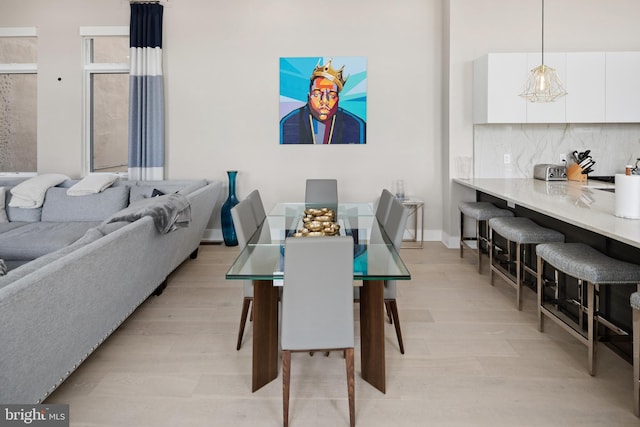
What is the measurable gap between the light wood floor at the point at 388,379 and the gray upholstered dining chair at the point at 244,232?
0.19m

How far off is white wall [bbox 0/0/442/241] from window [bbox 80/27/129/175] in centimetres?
13

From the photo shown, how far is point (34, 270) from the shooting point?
1892 mm

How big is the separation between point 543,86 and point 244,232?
2570 millimetres

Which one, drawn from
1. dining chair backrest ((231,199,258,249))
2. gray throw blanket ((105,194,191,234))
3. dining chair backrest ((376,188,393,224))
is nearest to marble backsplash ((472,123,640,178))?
dining chair backrest ((376,188,393,224))

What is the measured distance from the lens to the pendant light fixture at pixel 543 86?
3.56 m

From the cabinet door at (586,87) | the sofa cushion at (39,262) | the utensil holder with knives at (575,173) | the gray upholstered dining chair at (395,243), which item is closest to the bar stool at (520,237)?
the gray upholstered dining chair at (395,243)

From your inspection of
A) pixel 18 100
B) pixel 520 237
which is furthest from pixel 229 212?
pixel 520 237

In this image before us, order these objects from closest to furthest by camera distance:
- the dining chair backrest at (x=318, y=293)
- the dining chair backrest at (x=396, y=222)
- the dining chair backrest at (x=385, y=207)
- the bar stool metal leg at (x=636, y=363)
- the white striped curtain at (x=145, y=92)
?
the dining chair backrest at (x=318, y=293), the bar stool metal leg at (x=636, y=363), the dining chair backrest at (x=396, y=222), the dining chair backrest at (x=385, y=207), the white striped curtain at (x=145, y=92)

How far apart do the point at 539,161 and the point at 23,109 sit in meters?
6.02

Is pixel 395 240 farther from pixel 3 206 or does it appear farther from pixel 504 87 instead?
pixel 3 206

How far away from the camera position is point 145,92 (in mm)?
5242

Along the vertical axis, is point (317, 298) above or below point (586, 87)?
below

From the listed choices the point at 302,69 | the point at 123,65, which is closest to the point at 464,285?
the point at 302,69

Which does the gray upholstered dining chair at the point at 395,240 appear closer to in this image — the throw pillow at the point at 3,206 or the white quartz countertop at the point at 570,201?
the white quartz countertop at the point at 570,201
